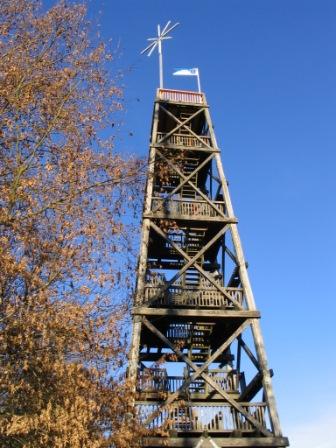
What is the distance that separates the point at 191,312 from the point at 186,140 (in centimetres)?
738

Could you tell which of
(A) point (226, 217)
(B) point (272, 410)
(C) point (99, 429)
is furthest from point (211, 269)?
(C) point (99, 429)

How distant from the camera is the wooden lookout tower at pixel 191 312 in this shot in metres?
11.4

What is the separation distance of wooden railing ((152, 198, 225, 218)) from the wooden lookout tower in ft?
0.11

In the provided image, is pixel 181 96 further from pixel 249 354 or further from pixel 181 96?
pixel 249 354

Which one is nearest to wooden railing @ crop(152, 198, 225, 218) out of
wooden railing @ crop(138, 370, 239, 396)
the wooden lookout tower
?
the wooden lookout tower

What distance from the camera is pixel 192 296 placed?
13.4 metres

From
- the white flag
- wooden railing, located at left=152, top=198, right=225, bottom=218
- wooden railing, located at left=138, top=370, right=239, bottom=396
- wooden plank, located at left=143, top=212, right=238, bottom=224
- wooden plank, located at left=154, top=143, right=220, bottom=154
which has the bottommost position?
wooden railing, located at left=138, top=370, right=239, bottom=396

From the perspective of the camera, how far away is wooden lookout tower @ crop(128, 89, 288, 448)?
37.6 feet

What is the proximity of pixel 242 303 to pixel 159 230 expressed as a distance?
319 cm

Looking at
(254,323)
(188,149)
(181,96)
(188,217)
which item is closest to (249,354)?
(254,323)

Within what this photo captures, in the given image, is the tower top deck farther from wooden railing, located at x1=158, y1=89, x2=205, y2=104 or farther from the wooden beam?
the wooden beam

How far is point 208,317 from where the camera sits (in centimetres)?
1314

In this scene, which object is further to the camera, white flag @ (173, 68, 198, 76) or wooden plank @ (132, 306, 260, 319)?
white flag @ (173, 68, 198, 76)

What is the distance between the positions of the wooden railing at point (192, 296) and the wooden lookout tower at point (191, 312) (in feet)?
0.09
